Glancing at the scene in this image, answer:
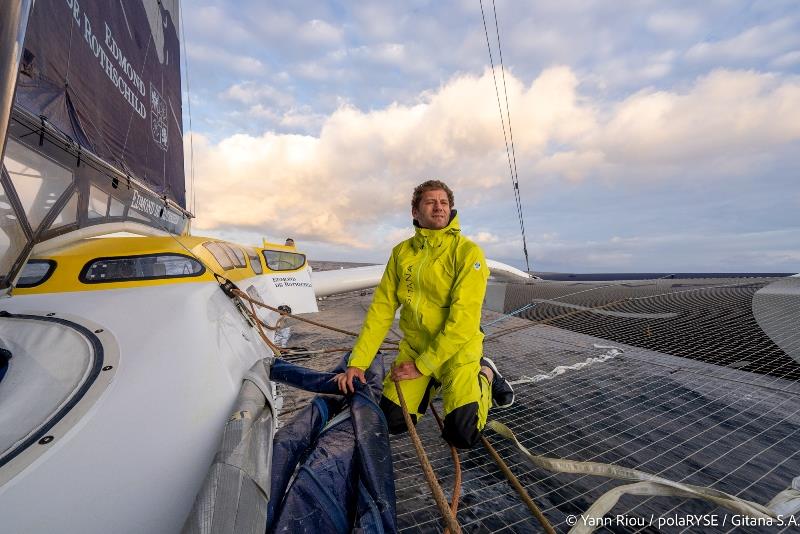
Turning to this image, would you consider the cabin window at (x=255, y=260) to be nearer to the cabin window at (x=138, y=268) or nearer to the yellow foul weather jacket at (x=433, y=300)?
the cabin window at (x=138, y=268)

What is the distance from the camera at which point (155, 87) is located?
6.05 meters

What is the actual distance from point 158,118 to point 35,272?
4530 mm

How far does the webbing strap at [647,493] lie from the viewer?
1.61 m

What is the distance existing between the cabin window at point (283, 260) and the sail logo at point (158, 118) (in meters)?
2.57

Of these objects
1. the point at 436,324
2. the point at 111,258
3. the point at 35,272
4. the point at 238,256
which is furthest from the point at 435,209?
the point at 238,256

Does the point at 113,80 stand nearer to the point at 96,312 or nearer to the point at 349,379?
the point at 96,312

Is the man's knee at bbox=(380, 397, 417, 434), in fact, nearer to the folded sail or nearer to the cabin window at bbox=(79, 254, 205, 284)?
the cabin window at bbox=(79, 254, 205, 284)

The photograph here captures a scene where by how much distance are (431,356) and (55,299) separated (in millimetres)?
2549

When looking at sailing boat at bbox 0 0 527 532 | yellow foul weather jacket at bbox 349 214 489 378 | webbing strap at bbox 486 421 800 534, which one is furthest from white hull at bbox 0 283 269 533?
webbing strap at bbox 486 421 800 534

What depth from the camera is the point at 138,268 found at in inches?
110

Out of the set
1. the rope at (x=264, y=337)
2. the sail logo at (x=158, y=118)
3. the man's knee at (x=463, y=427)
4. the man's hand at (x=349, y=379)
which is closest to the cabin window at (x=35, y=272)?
the rope at (x=264, y=337)

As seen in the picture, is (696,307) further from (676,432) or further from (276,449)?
(276,449)

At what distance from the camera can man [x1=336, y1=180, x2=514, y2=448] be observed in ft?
7.70

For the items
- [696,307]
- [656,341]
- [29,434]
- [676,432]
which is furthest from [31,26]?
[696,307]
